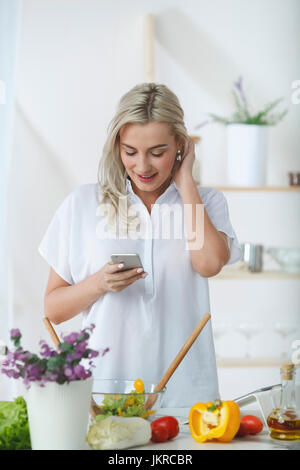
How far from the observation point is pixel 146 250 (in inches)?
66.7

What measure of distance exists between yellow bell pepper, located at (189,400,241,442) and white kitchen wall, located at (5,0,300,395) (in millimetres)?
1791

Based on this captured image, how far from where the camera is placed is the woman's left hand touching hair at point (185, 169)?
170 centimetres

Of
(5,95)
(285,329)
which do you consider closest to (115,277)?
(5,95)

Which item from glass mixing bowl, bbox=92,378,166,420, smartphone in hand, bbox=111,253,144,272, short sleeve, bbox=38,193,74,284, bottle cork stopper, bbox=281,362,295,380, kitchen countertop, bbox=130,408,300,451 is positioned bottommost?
kitchen countertop, bbox=130,408,300,451

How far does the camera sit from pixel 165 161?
165 centimetres

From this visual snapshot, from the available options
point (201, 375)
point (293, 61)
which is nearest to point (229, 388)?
point (201, 375)

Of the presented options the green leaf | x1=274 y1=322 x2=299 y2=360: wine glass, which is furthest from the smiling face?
x1=274 y1=322 x2=299 y2=360: wine glass

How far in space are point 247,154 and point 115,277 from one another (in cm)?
138

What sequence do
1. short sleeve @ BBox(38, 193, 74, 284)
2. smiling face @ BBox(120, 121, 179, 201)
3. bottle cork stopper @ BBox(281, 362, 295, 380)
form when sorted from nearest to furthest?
bottle cork stopper @ BBox(281, 362, 295, 380), smiling face @ BBox(120, 121, 179, 201), short sleeve @ BBox(38, 193, 74, 284)

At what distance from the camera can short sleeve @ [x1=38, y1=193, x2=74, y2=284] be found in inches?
68.0

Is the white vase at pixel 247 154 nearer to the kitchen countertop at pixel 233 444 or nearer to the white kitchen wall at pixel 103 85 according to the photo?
the white kitchen wall at pixel 103 85

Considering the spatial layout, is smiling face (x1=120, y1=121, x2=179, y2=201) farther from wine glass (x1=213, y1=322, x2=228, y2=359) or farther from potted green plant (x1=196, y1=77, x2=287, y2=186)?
wine glass (x1=213, y1=322, x2=228, y2=359)

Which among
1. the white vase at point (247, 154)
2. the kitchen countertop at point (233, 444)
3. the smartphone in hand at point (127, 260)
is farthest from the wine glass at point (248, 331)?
the kitchen countertop at point (233, 444)
